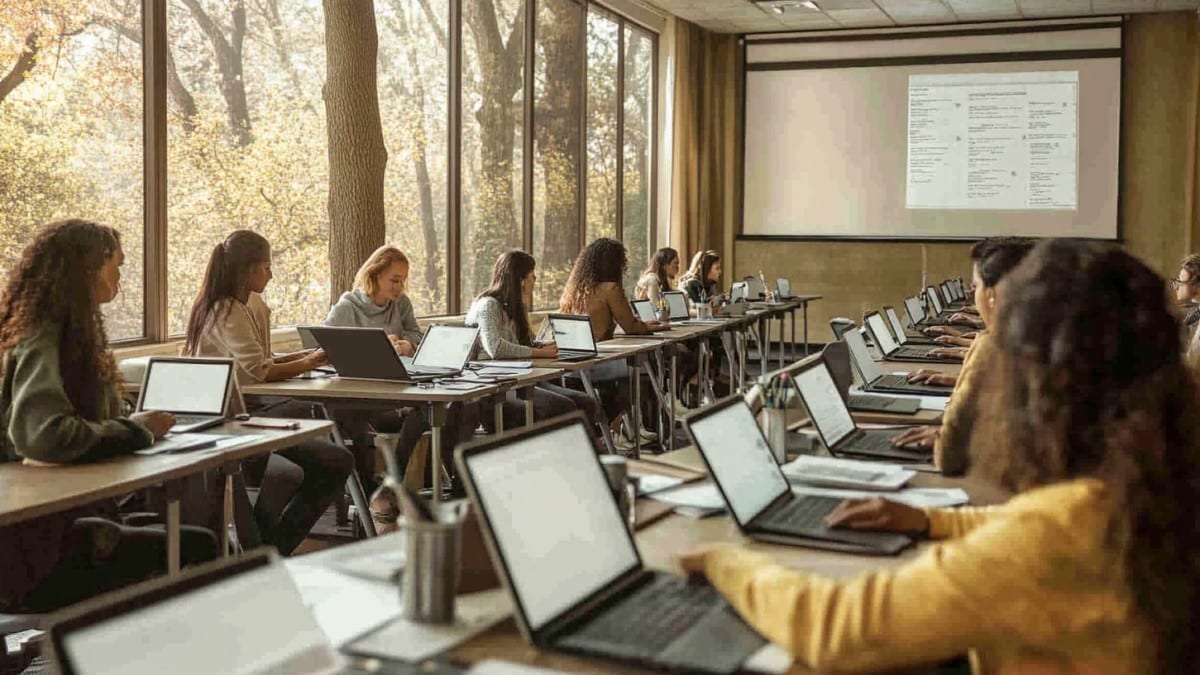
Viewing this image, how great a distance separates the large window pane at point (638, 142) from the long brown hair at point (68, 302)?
29.1ft

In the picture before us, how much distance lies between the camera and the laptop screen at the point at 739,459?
2146 mm

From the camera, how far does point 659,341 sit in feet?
22.6

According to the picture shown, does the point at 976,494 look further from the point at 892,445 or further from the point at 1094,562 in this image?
the point at 1094,562

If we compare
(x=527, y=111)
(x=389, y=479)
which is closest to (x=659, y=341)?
(x=527, y=111)

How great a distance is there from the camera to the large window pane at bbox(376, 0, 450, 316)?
7793 millimetres

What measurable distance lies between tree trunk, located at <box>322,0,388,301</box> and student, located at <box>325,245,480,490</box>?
79cm

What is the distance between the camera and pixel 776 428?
293 cm

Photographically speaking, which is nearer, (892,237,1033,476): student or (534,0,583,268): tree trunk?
(892,237,1033,476): student

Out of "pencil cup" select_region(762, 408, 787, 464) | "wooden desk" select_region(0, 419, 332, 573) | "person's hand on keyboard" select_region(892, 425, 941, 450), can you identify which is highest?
"pencil cup" select_region(762, 408, 787, 464)

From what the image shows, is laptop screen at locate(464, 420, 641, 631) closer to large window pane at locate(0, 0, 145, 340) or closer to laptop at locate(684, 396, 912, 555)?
laptop at locate(684, 396, 912, 555)

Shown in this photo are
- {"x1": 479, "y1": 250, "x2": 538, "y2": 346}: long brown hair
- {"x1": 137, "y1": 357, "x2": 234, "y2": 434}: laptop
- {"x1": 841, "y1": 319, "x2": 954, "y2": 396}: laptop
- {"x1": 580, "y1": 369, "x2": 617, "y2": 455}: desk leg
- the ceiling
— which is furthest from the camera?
the ceiling

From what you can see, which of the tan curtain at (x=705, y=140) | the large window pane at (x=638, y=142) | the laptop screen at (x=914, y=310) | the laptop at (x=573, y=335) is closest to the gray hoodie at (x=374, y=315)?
the laptop at (x=573, y=335)

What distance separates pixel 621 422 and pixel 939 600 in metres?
6.07

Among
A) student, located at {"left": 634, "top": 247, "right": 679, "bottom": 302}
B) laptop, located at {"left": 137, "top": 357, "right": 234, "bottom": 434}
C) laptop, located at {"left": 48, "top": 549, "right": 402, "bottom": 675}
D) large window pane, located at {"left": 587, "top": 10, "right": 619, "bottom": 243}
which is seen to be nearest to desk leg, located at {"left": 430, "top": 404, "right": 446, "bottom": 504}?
laptop, located at {"left": 137, "top": 357, "right": 234, "bottom": 434}
